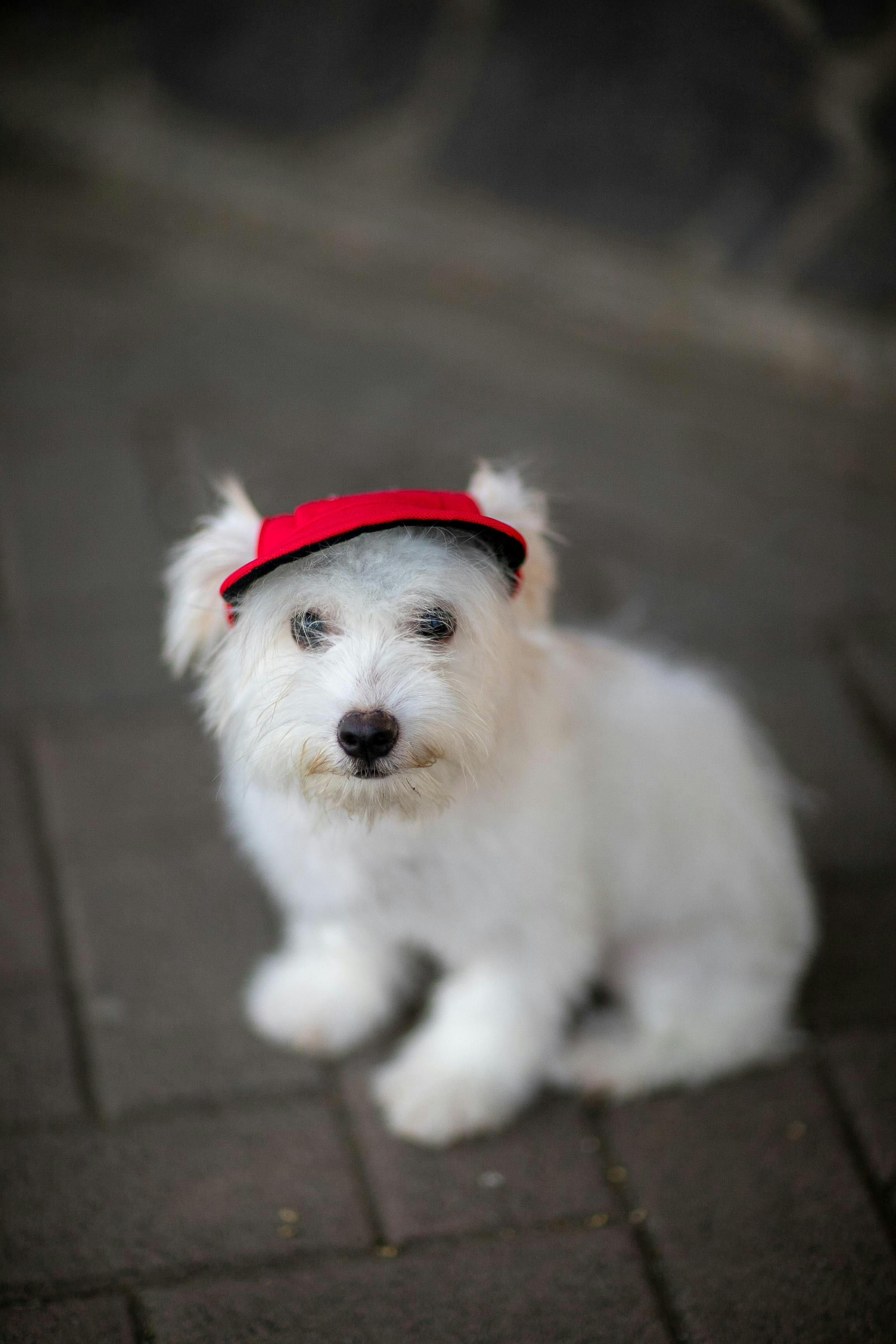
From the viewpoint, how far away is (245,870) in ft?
8.85

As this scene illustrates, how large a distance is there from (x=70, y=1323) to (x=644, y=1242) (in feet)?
3.49

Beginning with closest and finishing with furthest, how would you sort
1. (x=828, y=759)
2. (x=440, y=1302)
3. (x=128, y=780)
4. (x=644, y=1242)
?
(x=440, y=1302)
(x=644, y=1242)
(x=128, y=780)
(x=828, y=759)

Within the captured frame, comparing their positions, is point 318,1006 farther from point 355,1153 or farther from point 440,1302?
point 440,1302

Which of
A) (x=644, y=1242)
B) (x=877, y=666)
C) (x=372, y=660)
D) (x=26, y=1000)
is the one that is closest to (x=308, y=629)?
(x=372, y=660)

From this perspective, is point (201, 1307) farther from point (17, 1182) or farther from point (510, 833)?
point (510, 833)

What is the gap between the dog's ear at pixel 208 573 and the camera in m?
1.85

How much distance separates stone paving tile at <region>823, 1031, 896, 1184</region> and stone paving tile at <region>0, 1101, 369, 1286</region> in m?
1.06

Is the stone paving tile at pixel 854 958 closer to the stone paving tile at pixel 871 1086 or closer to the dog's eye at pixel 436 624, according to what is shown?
the stone paving tile at pixel 871 1086

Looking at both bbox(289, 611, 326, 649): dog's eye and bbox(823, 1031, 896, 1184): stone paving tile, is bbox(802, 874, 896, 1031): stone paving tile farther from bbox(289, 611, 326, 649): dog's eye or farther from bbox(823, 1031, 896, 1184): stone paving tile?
bbox(289, 611, 326, 649): dog's eye

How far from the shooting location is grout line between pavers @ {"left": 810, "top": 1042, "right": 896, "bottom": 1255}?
215cm

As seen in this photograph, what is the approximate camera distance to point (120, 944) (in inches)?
98.6

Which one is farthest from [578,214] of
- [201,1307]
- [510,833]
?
[201,1307]

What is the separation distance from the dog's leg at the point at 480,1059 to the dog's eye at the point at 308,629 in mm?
823

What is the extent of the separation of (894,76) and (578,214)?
1231 mm
